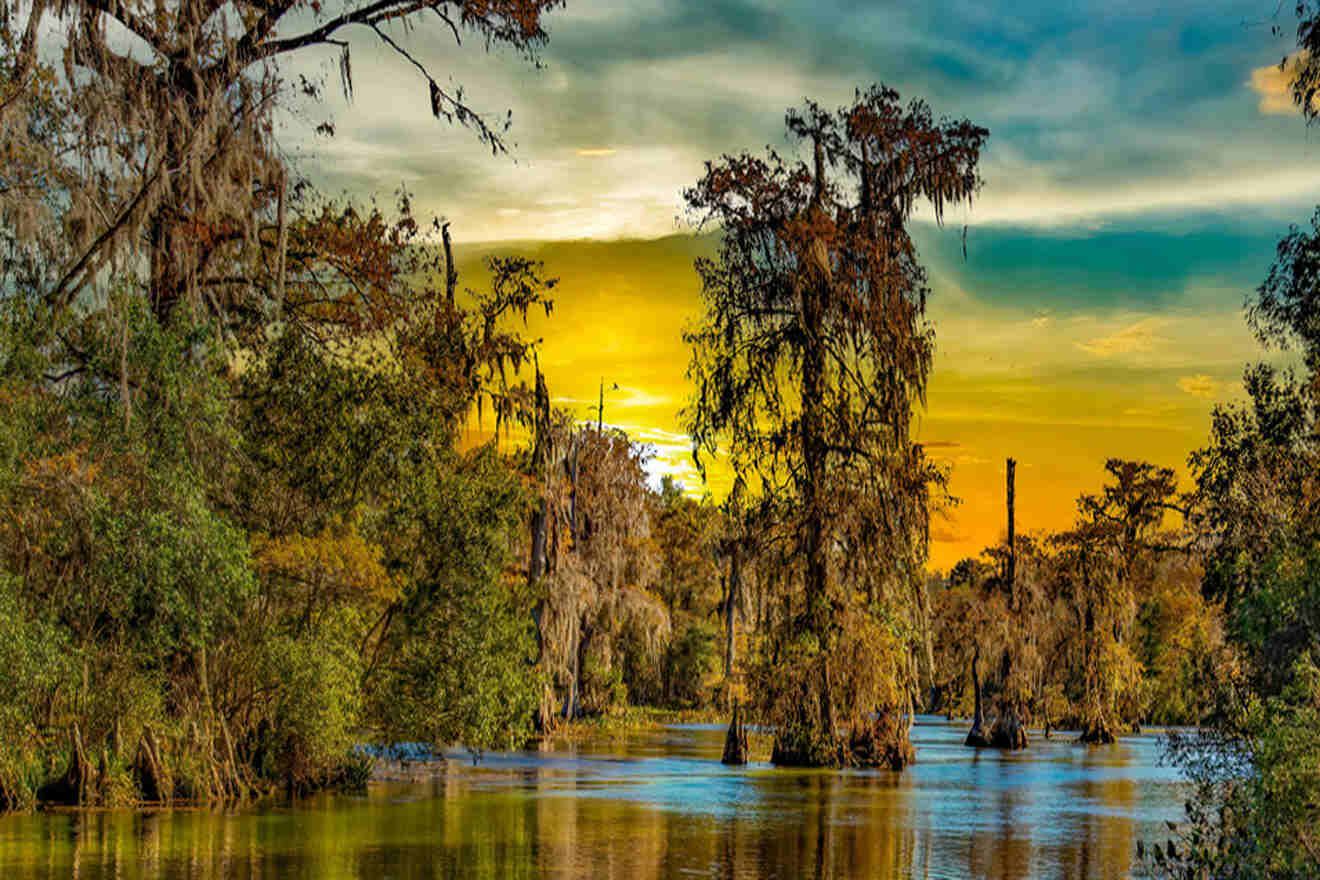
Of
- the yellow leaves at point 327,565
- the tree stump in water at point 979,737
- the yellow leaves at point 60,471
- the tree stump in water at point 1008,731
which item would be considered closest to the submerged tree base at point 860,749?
the yellow leaves at point 327,565

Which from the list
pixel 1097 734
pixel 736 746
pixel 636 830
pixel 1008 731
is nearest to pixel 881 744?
pixel 736 746

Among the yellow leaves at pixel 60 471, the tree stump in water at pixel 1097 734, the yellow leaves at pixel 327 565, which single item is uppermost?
the yellow leaves at pixel 60 471

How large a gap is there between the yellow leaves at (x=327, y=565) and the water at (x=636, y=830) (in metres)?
3.58

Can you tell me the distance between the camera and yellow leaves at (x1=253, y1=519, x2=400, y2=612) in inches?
966

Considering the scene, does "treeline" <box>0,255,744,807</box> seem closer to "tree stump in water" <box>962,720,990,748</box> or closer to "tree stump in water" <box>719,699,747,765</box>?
"tree stump in water" <box>719,699,747,765</box>

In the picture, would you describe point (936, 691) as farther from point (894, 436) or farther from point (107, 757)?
point (107, 757)

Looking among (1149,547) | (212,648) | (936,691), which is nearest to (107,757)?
(212,648)

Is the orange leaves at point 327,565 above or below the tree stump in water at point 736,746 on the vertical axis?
above

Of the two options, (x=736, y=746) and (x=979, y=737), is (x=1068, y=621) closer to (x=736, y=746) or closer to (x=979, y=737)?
(x=979, y=737)

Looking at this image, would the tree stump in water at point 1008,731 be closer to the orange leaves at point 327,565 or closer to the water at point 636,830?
the water at point 636,830

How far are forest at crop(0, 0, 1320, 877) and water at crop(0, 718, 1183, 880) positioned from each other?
4.79 feet

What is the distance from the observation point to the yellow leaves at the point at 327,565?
24547mm

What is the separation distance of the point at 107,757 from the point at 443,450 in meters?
8.62

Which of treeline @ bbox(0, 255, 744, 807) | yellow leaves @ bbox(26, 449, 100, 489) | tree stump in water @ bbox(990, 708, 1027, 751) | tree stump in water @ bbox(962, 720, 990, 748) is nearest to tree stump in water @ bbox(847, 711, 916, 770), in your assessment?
treeline @ bbox(0, 255, 744, 807)
